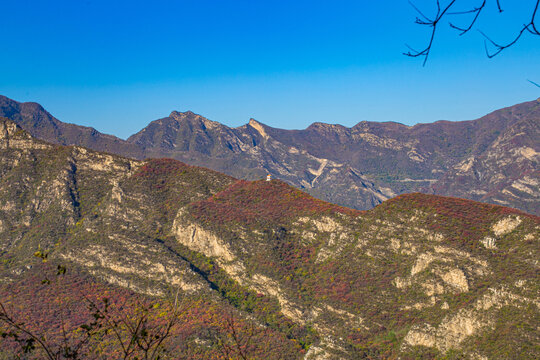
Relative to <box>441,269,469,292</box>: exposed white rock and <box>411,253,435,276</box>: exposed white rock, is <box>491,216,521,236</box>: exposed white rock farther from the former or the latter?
<box>411,253,435,276</box>: exposed white rock

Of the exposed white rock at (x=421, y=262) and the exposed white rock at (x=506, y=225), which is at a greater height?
the exposed white rock at (x=506, y=225)

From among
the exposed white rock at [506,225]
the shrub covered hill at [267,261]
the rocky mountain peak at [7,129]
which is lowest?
the shrub covered hill at [267,261]

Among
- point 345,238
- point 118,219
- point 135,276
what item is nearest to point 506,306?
point 345,238

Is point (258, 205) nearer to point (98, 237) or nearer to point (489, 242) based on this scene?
point (98, 237)

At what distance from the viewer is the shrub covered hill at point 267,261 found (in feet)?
281

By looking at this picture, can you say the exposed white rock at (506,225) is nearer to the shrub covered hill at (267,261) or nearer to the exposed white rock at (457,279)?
the shrub covered hill at (267,261)

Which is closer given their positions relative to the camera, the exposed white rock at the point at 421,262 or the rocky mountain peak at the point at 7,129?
the exposed white rock at the point at 421,262

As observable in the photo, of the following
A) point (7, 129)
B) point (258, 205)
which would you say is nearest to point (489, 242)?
point (258, 205)

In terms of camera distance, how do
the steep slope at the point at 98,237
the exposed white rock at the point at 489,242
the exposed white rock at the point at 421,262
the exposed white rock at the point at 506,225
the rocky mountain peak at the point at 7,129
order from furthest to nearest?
the rocky mountain peak at the point at 7,129, the exposed white rock at the point at 421,262, the steep slope at the point at 98,237, the exposed white rock at the point at 506,225, the exposed white rock at the point at 489,242

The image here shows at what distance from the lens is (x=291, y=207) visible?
138375 mm

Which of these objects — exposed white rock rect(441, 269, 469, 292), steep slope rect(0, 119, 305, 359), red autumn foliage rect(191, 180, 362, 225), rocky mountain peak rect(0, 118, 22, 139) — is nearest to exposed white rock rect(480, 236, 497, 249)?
exposed white rock rect(441, 269, 469, 292)

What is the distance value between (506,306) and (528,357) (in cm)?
1223

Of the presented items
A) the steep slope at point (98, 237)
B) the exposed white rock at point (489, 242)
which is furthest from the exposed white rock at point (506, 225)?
the steep slope at point (98, 237)

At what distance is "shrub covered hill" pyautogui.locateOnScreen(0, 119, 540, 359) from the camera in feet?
281
